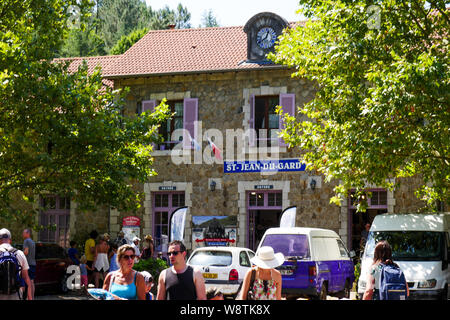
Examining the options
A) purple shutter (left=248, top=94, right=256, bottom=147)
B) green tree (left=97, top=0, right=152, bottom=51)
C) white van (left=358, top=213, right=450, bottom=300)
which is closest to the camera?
white van (left=358, top=213, right=450, bottom=300)

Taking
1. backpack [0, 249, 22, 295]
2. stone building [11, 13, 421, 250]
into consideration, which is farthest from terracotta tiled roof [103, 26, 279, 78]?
backpack [0, 249, 22, 295]

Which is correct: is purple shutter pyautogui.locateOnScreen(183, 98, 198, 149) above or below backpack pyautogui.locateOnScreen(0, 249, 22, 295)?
above

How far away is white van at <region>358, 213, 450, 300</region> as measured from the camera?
14.8 m

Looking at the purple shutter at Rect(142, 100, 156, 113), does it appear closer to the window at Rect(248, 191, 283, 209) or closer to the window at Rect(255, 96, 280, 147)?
the window at Rect(255, 96, 280, 147)

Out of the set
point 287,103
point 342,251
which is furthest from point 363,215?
point 342,251

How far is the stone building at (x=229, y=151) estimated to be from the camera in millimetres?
23766

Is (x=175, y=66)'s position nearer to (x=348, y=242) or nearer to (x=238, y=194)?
(x=238, y=194)

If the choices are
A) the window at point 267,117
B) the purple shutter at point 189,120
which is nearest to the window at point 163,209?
the purple shutter at point 189,120

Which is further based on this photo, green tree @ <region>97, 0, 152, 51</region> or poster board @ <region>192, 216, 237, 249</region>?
green tree @ <region>97, 0, 152, 51</region>

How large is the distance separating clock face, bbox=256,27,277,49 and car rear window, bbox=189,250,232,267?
9.75m

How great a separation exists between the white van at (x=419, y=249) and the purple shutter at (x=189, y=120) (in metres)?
10.4

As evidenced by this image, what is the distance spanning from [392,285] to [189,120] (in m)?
17.8

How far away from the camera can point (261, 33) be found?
82.0ft

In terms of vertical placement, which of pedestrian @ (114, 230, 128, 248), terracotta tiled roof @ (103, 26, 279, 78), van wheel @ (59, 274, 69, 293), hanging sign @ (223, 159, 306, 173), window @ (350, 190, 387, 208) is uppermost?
terracotta tiled roof @ (103, 26, 279, 78)
